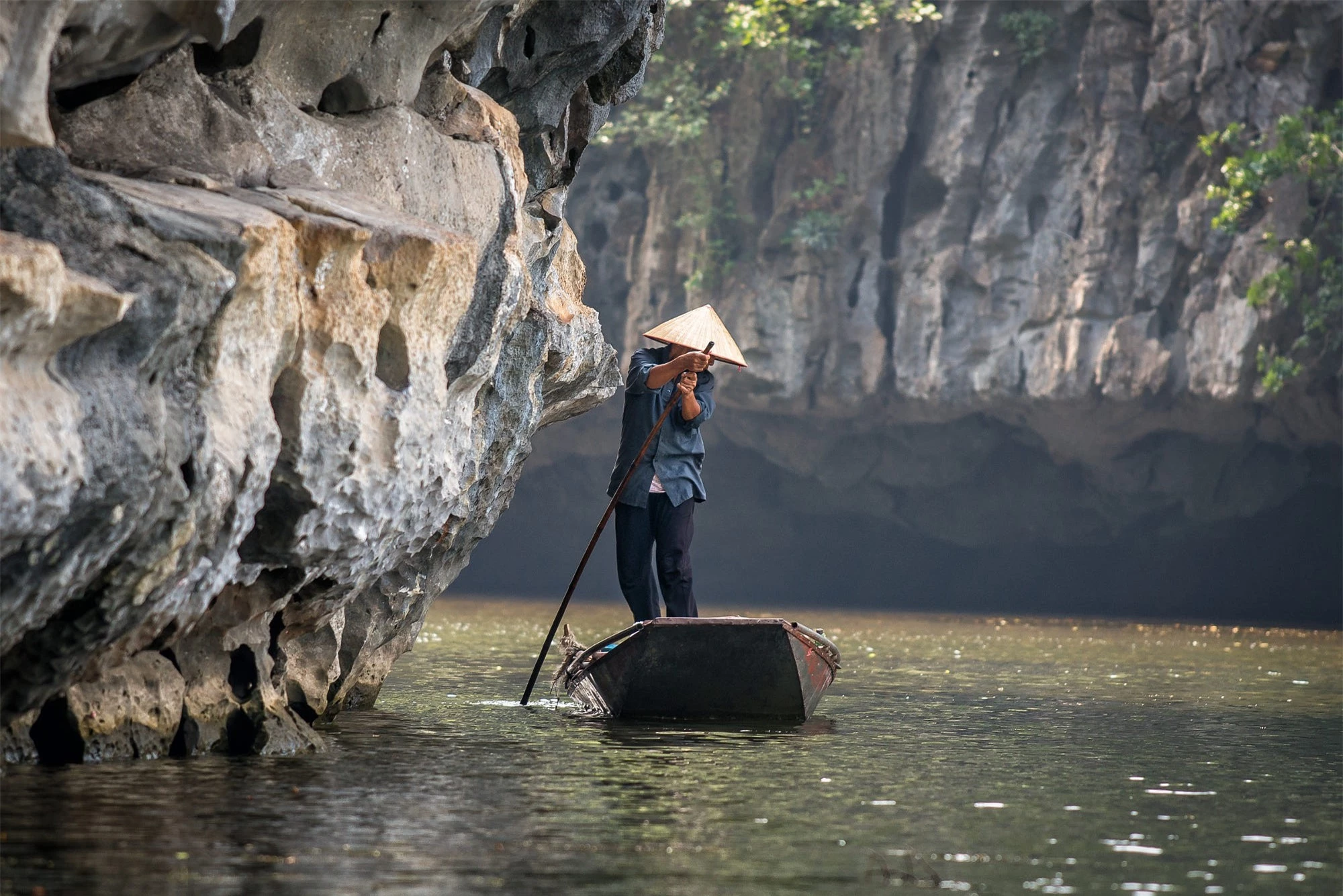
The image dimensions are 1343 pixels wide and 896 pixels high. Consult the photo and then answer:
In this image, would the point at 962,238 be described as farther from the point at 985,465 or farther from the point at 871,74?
the point at 985,465

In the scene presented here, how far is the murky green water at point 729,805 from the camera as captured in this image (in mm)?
4406

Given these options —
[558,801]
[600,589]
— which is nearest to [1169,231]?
[600,589]

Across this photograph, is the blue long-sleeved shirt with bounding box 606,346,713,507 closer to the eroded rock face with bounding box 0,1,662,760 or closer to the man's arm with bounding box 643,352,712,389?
the man's arm with bounding box 643,352,712,389

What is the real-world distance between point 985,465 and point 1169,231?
21.8ft

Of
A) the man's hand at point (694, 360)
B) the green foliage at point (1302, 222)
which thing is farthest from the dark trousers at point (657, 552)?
the green foliage at point (1302, 222)

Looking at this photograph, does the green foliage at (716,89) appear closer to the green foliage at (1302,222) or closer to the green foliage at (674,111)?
the green foliage at (674,111)

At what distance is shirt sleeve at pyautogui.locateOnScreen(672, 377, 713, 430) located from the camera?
9531 mm

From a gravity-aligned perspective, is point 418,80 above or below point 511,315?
above

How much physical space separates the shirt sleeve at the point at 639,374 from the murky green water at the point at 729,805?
1.95 meters

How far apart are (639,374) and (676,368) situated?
39 cm

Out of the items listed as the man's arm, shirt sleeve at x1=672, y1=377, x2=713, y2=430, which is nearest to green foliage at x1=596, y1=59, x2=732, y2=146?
shirt sleeve at x1=672, y1=377, x2=713, y2=430

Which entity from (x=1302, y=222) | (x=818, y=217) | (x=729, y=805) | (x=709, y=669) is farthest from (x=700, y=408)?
(x=818, y=217)

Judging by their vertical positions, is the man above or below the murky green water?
above

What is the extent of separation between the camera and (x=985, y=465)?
89.7 feet
